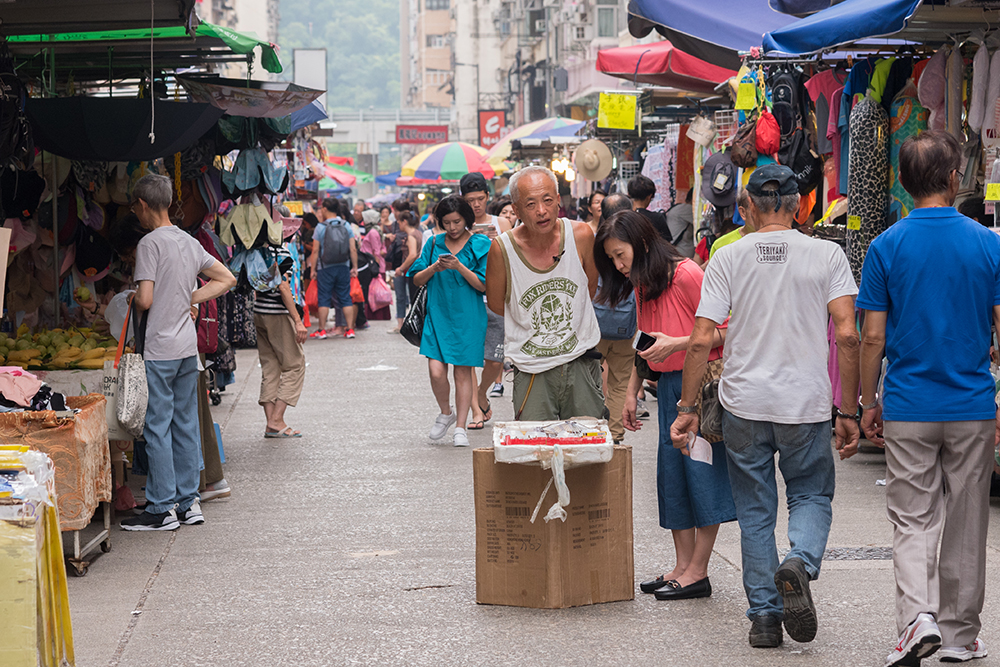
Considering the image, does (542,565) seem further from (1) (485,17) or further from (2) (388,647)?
(1) (485,17)

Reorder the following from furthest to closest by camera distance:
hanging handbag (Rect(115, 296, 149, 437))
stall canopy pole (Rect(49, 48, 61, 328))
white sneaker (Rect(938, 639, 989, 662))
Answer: stall canopy pole (Rect(49, 48, 61, 328)) → hanging handbag (Rect(115, 296, 149, 437)) → white sneaker (Rect(938, 639, 989, 662))

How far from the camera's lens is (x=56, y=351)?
729 centimetres

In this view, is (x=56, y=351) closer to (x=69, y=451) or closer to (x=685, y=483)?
(x=69, y=451)

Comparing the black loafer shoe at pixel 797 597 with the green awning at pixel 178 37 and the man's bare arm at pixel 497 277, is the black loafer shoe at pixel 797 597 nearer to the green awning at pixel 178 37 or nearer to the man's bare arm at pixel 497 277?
the man's bare arm at pixel 497 277

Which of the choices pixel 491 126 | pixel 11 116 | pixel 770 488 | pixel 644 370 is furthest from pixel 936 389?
pixel 491 126

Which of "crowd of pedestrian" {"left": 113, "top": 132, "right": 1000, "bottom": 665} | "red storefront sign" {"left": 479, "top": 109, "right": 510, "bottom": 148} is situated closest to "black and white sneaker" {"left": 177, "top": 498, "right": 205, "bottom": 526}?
"crowd of pedestrian" {"left": 113, "top": 132, "right": 1000, "bottom": 665}

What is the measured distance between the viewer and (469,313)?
30.8ft

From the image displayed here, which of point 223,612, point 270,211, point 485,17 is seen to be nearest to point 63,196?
point 270,211

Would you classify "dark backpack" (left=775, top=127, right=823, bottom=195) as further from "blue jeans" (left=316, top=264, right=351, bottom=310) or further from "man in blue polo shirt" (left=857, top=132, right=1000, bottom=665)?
"blue jeans" (left=316, top=264, right=351, bottom=310)

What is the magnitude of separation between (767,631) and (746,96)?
552cm

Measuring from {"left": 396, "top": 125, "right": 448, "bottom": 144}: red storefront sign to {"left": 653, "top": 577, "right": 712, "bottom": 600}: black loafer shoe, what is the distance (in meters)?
54.7

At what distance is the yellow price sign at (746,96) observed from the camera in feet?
30.2

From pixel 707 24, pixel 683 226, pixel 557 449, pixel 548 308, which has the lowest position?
pixel 557 449

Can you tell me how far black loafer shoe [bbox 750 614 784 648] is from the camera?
182 inches
